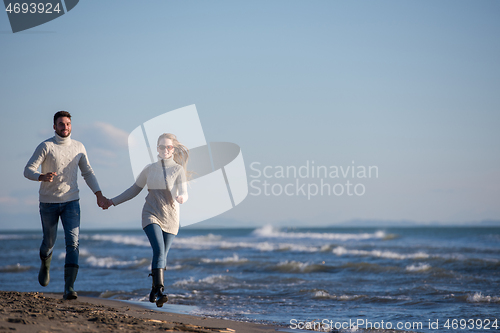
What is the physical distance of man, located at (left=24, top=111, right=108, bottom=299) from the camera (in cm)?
479

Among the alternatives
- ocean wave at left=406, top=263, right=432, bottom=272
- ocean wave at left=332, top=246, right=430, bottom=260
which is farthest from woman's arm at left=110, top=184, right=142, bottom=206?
ocean wave at left=332, top=246, right=430, bottom=260

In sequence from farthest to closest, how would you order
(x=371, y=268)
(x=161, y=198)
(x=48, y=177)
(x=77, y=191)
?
(x=371, y=268) → (x=77, y=191) → (x=161, y=198) → (x=48, y=177)

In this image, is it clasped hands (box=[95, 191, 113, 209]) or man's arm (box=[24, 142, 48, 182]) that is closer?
man's arm (box=[24, 142, 48, 182])

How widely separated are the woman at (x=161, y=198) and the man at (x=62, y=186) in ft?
1.82

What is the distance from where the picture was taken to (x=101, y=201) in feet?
16.7

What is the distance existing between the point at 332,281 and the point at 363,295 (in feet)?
7.77

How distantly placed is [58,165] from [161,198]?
48.2 inches

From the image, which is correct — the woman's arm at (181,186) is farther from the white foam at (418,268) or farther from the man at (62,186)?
the white foam at (418,268)

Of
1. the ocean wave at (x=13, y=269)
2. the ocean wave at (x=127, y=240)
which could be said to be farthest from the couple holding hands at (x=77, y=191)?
the ocean wave at (x=127, y=240)

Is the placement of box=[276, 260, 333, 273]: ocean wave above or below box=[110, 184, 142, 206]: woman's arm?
below

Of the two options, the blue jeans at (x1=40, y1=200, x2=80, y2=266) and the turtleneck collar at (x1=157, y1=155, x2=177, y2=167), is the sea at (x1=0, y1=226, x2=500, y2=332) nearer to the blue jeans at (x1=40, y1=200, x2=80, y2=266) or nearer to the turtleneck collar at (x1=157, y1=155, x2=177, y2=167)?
the blue jeans at (x1=40, y1=200, x2=80, y2=266)

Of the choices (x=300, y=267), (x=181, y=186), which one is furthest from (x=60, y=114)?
(x=300, y=267)

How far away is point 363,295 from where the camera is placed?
8.69 m

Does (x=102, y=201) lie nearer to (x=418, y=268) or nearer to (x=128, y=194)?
(x=128, y=194)
